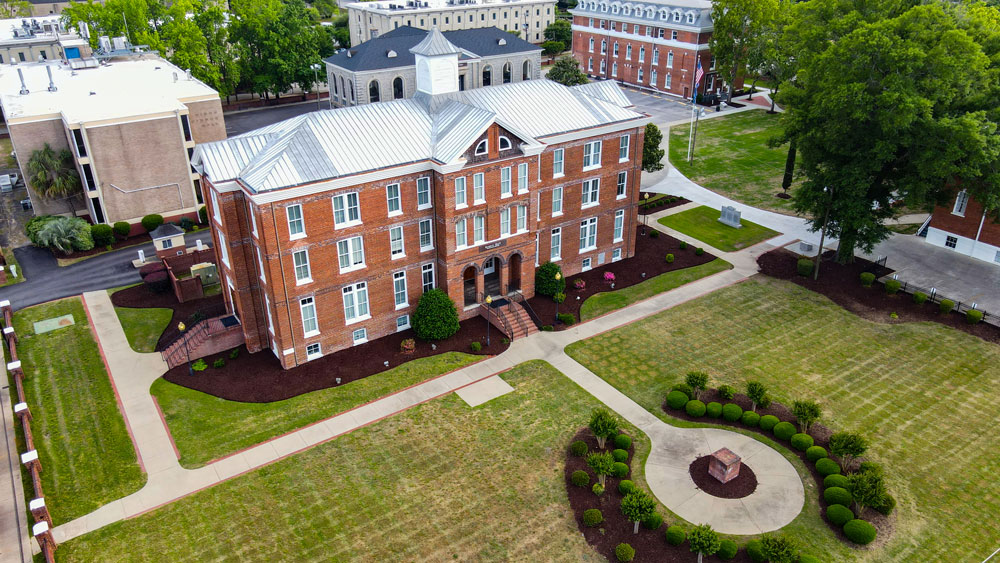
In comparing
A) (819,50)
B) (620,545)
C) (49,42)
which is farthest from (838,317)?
(49,42)

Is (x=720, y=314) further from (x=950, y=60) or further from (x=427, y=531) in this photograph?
(x=427, y=531)

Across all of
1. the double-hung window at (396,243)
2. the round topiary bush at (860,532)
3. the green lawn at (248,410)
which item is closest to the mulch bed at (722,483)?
the round topiary bush at (860,532)

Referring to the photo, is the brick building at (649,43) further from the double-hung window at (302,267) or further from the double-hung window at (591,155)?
the double-hung window at (302,267)

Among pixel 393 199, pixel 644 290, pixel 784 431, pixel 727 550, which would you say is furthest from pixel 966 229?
pixel 393 199

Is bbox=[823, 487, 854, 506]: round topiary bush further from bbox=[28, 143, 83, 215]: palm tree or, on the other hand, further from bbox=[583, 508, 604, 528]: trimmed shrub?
bbox=[28, 143, 83, 215]: palm tree

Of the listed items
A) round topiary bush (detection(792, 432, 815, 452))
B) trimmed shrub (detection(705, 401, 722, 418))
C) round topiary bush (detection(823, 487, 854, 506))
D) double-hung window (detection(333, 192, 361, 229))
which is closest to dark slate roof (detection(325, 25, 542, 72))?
double-hung window (detection(333, 192, 361, 229))

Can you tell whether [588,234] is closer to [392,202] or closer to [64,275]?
[392,202]
